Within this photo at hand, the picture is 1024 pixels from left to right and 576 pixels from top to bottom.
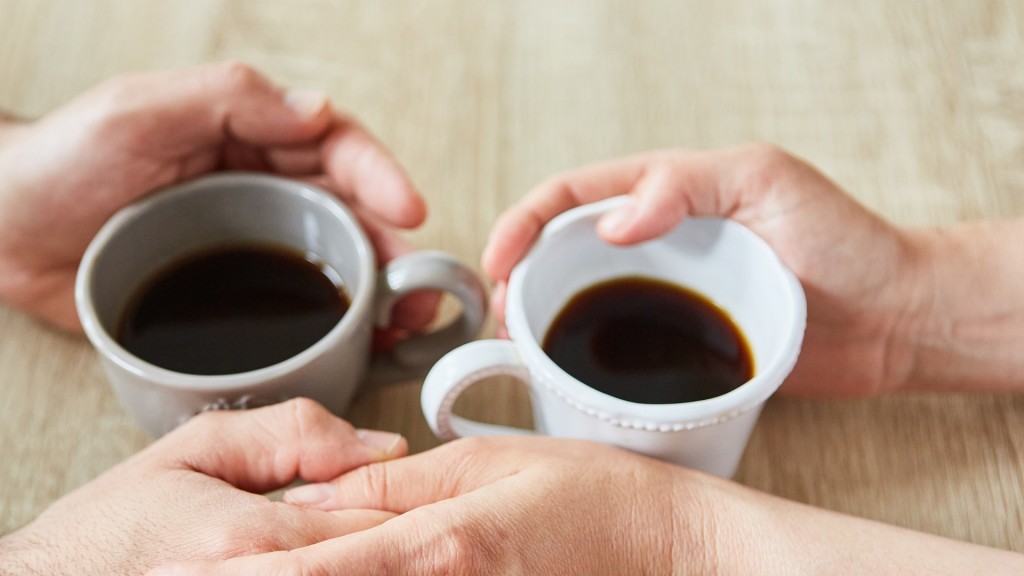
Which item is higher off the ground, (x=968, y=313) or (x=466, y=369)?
(x=466, y=369)

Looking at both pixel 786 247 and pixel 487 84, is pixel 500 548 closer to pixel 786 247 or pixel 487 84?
pixel 786 247

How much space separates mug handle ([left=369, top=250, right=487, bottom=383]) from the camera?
0.71 meters

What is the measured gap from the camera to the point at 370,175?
81 cm

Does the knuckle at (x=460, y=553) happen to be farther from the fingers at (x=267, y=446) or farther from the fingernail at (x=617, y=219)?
the fingernail at (x=617, y=219)

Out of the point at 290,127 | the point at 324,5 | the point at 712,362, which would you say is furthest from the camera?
the point at 324,5

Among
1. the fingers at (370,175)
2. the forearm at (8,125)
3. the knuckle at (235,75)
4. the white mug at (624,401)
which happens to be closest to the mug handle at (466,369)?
the white mug at (624,401)

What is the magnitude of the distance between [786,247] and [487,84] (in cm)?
41

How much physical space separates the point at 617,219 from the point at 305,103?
0.31m

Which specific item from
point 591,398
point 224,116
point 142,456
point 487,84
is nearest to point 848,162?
point 487,84

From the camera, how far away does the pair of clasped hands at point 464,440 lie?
0.57m

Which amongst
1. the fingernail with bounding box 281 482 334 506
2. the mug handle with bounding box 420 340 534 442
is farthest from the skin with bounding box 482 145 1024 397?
the fingernail with bounding box 281 482 334 506

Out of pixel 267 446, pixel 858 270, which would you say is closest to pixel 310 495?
pixel 267 446

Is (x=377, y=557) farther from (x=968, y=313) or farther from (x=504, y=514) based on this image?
(x=968, y=313)

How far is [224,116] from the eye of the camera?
802 millimetres
